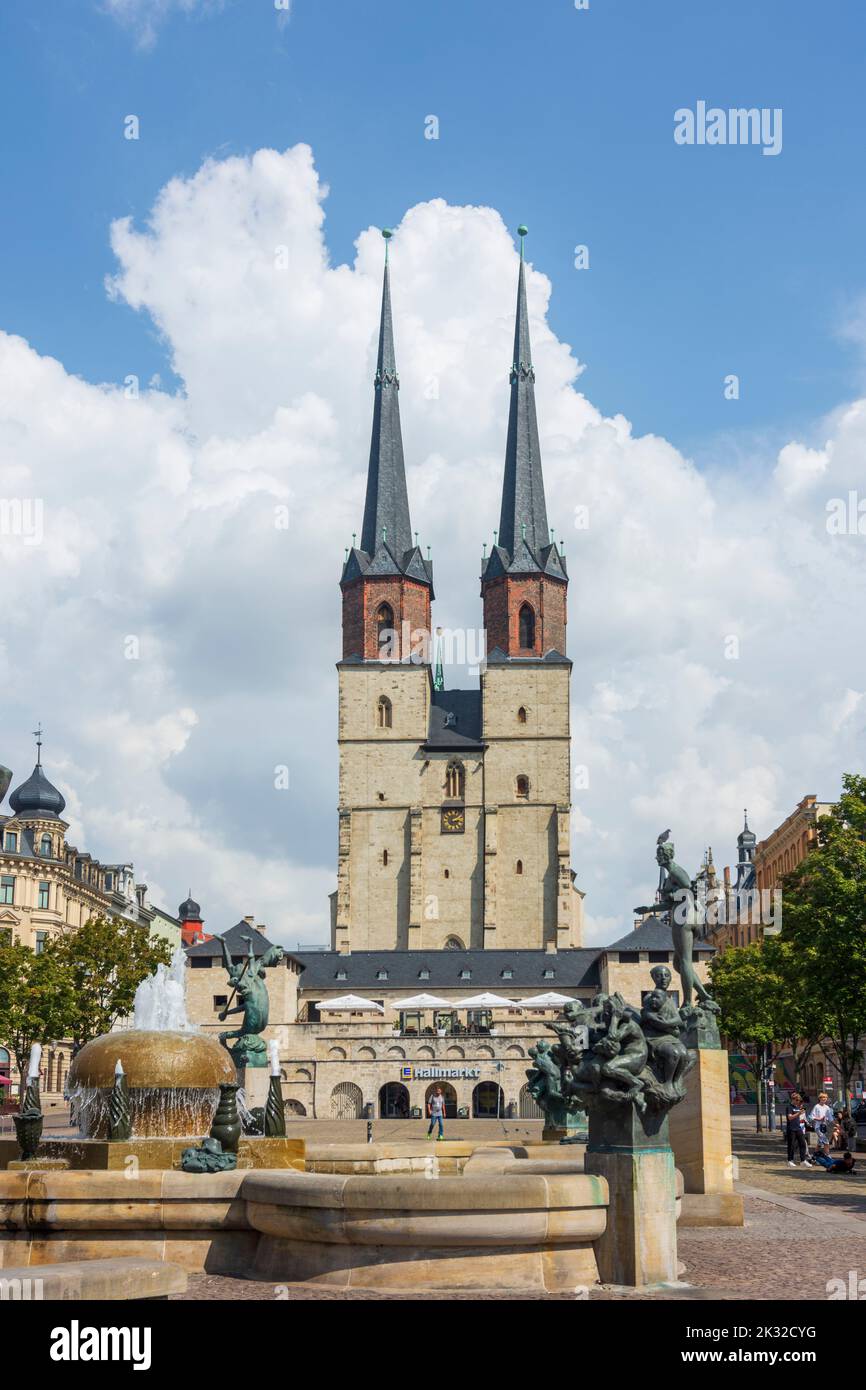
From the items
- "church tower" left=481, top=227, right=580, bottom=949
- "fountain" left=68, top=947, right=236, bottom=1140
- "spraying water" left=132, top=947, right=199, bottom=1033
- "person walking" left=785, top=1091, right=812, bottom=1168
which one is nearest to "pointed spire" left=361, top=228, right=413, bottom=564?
"church tower" left=481, top=227, right=580, bottom=949

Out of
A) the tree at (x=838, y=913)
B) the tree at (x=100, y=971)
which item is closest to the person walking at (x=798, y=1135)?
the tree at (x=838, y=913)

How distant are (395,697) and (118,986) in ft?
150

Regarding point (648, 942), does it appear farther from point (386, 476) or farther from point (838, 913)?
point (838, 913)

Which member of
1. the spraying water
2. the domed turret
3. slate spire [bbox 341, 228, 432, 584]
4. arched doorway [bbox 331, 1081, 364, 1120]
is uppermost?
slate spire [bbox 341, 228, 432, 584]

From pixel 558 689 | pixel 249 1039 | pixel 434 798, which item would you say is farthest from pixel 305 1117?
pixel 249 1039

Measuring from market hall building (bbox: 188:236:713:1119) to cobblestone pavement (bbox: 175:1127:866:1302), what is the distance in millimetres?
61060

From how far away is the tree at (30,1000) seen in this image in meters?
49.4

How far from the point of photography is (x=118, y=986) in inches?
2309

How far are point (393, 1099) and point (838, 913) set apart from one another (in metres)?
48.3

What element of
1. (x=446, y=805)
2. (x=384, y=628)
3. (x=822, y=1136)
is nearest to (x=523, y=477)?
(x=384, y=628)

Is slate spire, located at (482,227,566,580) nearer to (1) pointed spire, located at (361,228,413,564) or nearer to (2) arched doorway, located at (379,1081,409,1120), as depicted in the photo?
(1) pointed spire, located at (361,228,413,564)

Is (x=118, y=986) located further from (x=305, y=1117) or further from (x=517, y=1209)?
(x=517, y=1209)

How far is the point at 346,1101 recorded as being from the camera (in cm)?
7669

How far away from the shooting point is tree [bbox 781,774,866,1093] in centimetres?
3288
